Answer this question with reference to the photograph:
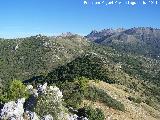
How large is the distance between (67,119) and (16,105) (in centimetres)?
641


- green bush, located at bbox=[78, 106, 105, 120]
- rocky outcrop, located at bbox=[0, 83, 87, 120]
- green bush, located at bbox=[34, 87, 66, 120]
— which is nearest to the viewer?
rocky outcrop, located at bbox=[0, 83, 87, 120]

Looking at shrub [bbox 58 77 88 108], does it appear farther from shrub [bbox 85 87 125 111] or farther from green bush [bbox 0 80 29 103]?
green bush [bbox 0 80 29 103]

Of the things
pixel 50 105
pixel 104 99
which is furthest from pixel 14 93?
pixel 50 105

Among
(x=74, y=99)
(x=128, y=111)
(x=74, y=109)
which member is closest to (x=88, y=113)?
(x=74, y=109)

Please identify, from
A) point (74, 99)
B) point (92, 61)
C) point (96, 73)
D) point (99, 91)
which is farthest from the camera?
point (92, 61)

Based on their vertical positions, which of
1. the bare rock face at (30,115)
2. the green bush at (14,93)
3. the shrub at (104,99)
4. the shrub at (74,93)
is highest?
the bare rock face at (30,115)

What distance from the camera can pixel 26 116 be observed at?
39.2 meters

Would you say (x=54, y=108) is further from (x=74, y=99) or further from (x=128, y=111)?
(x=128, y=111)

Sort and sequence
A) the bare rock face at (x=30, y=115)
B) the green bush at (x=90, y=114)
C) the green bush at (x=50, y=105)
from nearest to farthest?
1. the bare rock face at (x=30, y=115)
2. the green bush at (x=50, y=105)
3. the green bush at (x=90, y=114)

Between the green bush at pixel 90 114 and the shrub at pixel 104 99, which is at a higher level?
the green bush at pixel 90 114

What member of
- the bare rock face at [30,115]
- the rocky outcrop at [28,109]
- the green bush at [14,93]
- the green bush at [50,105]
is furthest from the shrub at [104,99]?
the bare rock face at [30,115]

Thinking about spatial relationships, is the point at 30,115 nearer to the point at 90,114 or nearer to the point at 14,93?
the point at 90,114

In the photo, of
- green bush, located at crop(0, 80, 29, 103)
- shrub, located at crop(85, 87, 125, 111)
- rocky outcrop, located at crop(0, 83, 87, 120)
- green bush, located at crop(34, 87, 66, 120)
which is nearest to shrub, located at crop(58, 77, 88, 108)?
shrub, located at crop(85, 87, 125, 111)

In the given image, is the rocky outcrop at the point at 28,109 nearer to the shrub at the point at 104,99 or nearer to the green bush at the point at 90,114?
the green bush at the point at 90,114
